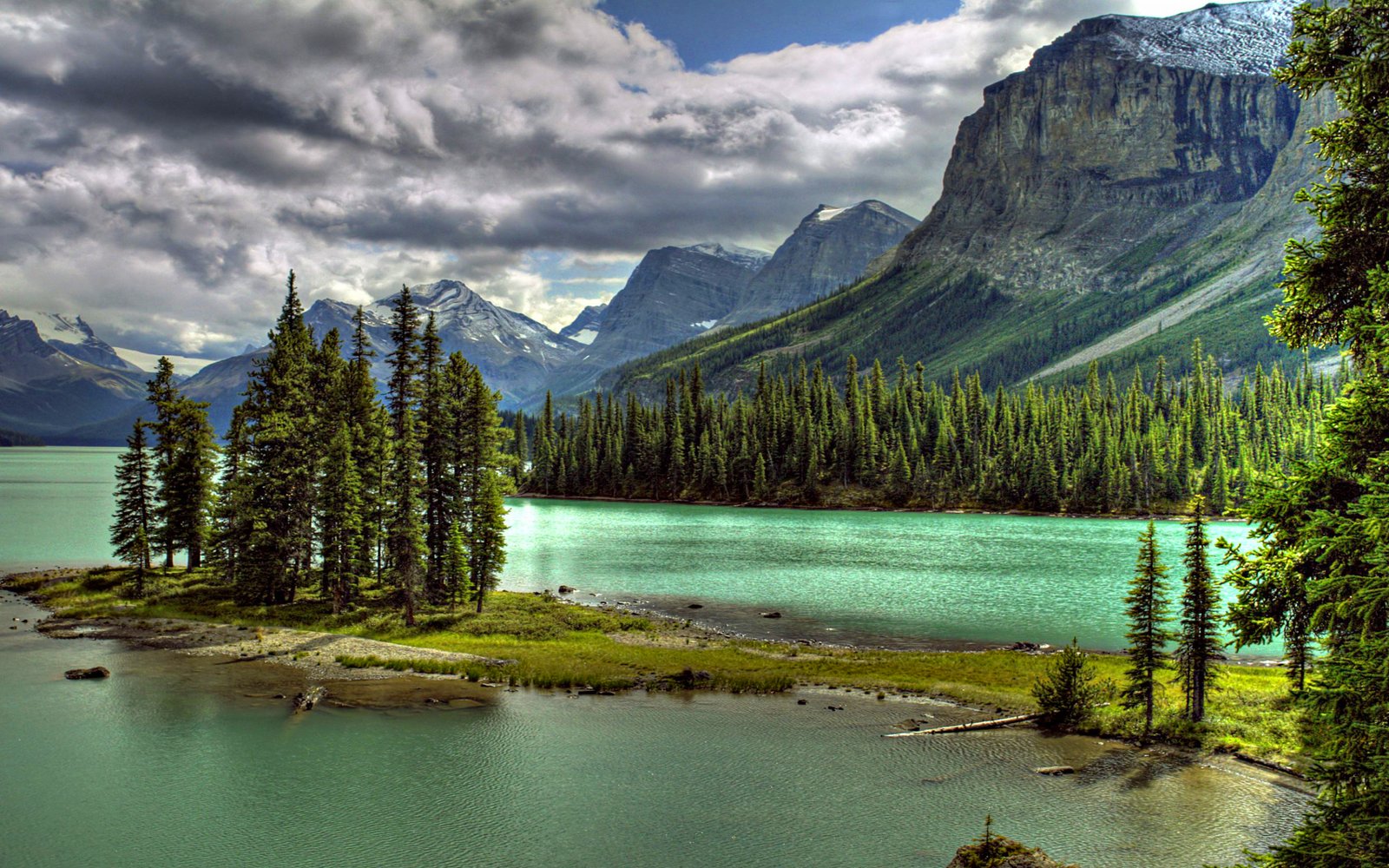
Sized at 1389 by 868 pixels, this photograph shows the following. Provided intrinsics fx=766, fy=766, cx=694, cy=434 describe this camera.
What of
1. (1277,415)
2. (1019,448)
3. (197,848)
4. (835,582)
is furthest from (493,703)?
(1277,415)

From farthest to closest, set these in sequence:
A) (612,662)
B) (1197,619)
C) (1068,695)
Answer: (612,662), (1068,695), (1197,619)

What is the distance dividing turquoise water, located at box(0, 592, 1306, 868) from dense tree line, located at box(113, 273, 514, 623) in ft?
58.5

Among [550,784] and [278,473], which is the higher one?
[278,473]

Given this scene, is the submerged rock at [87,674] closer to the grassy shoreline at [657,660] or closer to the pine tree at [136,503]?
the grassy shoreline at [657,660]

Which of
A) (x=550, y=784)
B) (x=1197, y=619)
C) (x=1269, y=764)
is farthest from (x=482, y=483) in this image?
(x=1269, y=764)

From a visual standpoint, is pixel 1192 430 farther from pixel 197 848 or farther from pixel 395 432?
pixel 197 848

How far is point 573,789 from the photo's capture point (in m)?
26.1

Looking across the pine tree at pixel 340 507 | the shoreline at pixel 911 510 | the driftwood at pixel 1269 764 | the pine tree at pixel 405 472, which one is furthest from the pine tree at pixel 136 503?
the shoreline at pixel 911 510

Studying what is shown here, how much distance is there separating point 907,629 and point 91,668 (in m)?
47.3

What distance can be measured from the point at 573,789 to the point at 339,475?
112 ft

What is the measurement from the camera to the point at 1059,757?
28297 mm

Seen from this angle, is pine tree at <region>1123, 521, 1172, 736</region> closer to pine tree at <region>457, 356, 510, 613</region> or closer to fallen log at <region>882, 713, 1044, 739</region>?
fallen log at <region>882, 713, 1044, 739</region>

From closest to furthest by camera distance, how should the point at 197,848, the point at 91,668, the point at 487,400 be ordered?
the point at 197,848 → the point at 91,668 → the point at 487,400

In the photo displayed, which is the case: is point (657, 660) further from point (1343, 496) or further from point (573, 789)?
point (1343, 496)
